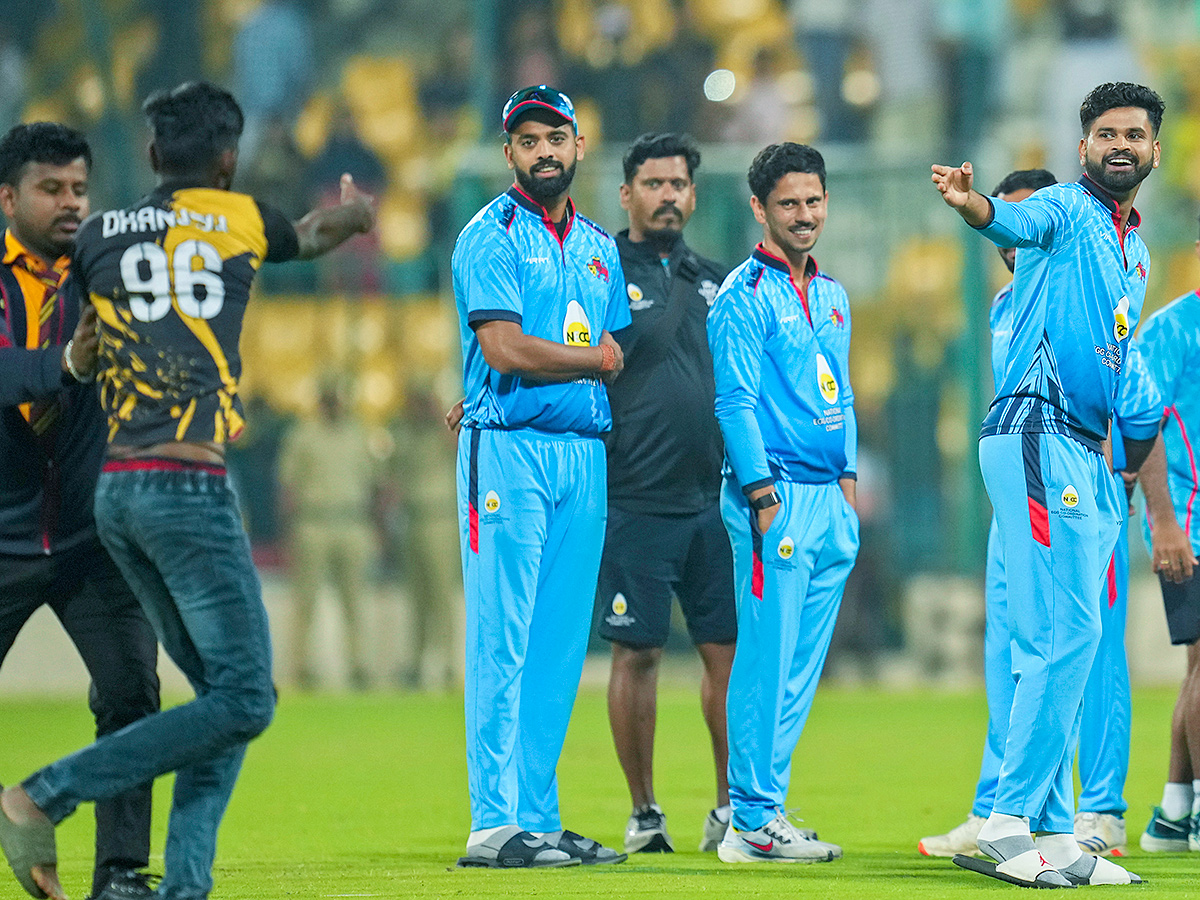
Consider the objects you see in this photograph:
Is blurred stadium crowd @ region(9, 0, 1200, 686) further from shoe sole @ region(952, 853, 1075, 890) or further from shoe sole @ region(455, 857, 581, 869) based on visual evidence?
shoe sole @ region(952, 853, 1075, 890)

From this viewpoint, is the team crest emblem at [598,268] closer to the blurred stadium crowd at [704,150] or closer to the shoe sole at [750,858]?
the shoe sole at [750,858]

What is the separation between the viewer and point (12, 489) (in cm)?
491

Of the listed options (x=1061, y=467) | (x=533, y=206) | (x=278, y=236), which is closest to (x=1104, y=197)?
(x=1061, y=467)

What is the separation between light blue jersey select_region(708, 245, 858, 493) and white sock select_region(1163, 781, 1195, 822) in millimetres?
1667

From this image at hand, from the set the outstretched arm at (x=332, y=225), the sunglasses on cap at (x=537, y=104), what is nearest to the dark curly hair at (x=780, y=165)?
the sunglasses on cap at (x=537, y=104)

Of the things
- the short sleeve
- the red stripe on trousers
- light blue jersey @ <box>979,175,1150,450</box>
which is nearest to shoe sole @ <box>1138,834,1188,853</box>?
the red stripe on trousers

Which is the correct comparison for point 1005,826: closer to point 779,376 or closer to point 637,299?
point 779,376

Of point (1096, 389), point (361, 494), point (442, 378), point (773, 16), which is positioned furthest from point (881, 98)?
point (1096, 389)

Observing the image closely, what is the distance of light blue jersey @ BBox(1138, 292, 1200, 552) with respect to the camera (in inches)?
248

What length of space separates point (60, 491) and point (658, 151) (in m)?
2.84

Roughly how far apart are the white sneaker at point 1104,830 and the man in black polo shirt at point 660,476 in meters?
1.30

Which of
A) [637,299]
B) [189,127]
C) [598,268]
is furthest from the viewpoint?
[637,299]

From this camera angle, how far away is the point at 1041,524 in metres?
5.07

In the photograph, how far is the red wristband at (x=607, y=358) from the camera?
225 inches
